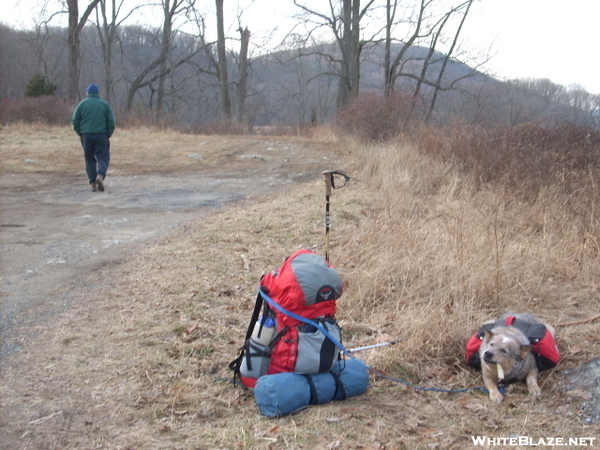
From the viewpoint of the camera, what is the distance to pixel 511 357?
3674 millimetres

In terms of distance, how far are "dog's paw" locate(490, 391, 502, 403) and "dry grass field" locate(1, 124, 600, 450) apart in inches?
2.2

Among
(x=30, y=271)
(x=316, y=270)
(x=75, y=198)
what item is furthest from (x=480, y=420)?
(x=75, y=198)

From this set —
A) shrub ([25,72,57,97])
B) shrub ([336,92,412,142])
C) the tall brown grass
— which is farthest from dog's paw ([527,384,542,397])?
shrub ([25,72,57,97])

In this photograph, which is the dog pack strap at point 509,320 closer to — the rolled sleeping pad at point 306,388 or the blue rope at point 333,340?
the blue rope at point 333,340

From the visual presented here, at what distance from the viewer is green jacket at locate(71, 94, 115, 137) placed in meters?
10.7

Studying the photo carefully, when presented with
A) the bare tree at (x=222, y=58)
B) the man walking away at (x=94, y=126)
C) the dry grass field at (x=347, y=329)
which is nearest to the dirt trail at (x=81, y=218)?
the dry grass field at (x=347, y=329)

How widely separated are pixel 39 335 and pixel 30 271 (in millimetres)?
1717

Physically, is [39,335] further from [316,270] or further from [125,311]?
[316,270]

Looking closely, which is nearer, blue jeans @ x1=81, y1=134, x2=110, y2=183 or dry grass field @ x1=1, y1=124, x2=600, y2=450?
dry grass field @ x1=1, y1=124, x2=600, y2=450

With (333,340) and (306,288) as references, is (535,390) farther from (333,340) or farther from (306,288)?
(306,288)

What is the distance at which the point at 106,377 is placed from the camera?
3861 mm

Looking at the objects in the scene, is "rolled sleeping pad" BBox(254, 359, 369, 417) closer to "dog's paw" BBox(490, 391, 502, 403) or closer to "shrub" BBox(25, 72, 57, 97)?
"dog's paw" BBox(490, 391, 502, 403)

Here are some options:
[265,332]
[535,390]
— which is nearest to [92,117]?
[265,332]

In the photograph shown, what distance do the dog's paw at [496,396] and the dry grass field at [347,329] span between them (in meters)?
0.05
